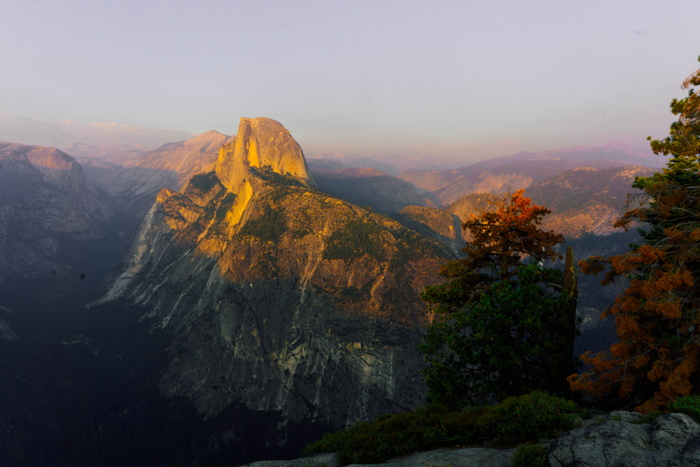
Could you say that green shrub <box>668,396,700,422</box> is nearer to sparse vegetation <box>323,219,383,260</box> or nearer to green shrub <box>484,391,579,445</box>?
green shrub <box>484,391,579,445</box>

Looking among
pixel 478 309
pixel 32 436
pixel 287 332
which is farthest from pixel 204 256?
pixel 478 309

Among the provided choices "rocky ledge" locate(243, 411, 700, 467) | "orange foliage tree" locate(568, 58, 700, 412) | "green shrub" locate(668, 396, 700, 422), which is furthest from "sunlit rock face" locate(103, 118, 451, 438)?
"rocky ledge" locate(243, 411, 700, 467)

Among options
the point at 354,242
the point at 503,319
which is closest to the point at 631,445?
the point at 503,319

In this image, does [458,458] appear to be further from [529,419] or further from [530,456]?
[529,419]

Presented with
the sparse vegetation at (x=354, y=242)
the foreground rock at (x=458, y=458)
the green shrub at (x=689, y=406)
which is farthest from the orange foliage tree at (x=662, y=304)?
the sparse vegetation at (x=354, y=242)

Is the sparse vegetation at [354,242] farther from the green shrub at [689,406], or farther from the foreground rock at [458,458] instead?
the green shrub at [689,406]
